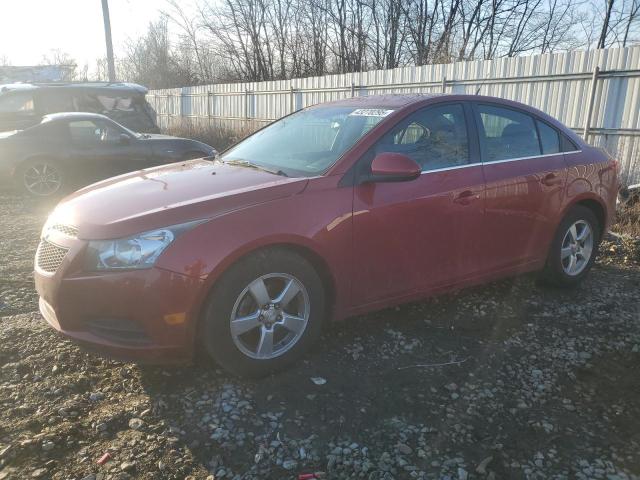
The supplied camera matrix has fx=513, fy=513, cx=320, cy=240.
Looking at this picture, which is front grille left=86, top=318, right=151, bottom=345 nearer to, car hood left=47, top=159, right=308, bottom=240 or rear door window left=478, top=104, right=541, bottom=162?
car hood left=47, top=159, right=308, bottom=240

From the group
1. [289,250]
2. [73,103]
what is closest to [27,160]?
[73,103]

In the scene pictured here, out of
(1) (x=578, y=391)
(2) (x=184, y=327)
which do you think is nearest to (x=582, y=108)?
(1) (x=578, y=391)

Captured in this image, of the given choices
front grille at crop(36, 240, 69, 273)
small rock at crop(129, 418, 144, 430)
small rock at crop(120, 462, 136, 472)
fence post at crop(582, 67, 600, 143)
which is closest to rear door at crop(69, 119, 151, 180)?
front grille at crop(36, 240, 69, 273)

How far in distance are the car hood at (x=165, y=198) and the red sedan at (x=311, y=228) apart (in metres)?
0.01

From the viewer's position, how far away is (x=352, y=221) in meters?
3.16

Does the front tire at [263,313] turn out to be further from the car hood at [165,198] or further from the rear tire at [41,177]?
the rear tire at [41,177]

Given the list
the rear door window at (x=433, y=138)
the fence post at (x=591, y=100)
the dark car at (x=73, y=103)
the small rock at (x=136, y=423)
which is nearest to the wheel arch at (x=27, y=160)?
the dark car at (x=73, y=103)

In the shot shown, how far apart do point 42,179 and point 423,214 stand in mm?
7602

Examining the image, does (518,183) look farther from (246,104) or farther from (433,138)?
(246,104)

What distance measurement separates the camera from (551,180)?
4148 mm

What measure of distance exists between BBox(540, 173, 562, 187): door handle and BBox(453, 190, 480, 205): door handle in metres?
0.80

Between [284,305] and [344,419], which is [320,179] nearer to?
[284,305]

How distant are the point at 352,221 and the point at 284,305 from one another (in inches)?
26.0

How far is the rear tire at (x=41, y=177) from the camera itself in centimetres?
858
